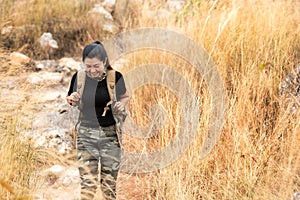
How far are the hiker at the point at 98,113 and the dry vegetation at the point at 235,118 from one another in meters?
0.28

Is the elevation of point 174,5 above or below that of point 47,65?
above

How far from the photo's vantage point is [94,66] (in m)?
2.38

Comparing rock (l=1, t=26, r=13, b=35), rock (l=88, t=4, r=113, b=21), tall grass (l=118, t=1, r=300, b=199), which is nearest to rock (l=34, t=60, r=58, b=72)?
rock (l=1, t=26, r=13, b=35)

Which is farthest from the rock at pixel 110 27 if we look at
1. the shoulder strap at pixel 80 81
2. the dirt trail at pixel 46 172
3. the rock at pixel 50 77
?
the shoulder strap at pixel 80 81

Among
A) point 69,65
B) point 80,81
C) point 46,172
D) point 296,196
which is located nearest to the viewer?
point 296,196

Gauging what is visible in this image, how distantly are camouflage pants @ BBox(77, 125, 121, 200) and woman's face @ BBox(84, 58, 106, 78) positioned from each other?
0.29 meters

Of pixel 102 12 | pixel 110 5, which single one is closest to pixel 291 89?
pixel 102 12

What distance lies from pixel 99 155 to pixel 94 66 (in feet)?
1.61

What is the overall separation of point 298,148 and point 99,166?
1046mm

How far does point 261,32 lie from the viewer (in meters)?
3.68

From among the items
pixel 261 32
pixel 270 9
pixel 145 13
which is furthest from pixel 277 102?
pixel 145 13

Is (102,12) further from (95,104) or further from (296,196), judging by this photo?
(296,196)

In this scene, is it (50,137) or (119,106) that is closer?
(119,106)

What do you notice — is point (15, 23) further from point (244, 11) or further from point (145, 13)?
point (244, 11)
